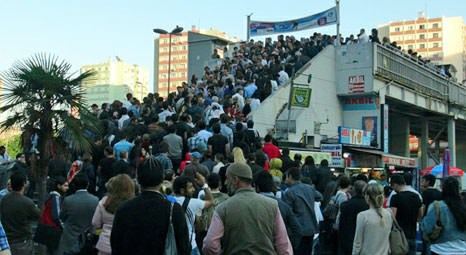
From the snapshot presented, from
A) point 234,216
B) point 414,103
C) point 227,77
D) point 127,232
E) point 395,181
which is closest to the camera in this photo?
point 127,232

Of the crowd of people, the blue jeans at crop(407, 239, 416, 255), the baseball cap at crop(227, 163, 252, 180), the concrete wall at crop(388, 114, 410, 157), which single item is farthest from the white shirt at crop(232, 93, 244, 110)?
the concrete wall at crop(388, 114, 410, 157)

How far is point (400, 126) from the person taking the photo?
42.3 m

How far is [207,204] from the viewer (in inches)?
298

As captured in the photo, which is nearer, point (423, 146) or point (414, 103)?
point (414, 103)

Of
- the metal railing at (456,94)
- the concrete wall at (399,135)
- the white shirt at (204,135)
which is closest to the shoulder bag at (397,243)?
the white shirt at (204,135)

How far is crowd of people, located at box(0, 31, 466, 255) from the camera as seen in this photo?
197 inches

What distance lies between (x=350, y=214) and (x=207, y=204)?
2212mm

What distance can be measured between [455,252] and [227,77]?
1699cm

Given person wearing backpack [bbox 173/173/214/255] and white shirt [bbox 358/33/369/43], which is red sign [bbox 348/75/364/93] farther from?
person wearing backpack [bbox 173/173/214/255]

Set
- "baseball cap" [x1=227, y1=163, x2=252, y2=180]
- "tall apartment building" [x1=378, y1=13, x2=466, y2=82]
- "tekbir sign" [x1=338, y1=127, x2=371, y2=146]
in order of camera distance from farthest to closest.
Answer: "tall apartment building" [x1=378, y1=13, x2=466, y2=82], "tekbir sign" [x1=338, y1=127, x2=371, y2=146], "baseball cap" [x1=227, y1=163, x2=252, y2=180]

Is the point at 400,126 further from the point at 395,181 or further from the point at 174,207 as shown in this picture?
the point at 174,207

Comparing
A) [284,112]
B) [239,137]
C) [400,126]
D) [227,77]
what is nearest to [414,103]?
[400,126]

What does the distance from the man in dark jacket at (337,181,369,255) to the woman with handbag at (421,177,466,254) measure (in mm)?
1020

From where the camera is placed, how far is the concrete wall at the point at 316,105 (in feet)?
79.3
